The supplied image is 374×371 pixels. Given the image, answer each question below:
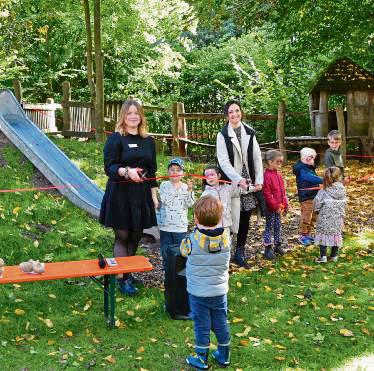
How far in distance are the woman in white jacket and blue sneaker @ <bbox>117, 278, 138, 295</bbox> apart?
4.65 feet

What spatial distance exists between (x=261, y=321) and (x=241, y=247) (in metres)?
1.71

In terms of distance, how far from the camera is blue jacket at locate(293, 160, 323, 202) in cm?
796

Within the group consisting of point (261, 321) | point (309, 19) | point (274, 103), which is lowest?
point (261, 321)

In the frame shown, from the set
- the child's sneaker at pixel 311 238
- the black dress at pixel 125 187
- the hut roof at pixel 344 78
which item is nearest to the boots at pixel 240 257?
the child's sneaker at pixel 311 238

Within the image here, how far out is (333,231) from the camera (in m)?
7.30

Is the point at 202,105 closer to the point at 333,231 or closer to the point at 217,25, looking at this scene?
the point at 217,25

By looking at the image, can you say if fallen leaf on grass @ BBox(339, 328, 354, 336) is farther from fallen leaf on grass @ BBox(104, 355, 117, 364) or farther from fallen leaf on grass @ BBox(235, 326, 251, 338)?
fallen leaf on grass @ BBox(104, 355, 117, 364)

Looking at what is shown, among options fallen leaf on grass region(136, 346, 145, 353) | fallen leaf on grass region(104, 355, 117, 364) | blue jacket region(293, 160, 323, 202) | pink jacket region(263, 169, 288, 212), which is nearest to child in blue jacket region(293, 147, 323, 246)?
blue jacket region(293, 160, 323, 202)

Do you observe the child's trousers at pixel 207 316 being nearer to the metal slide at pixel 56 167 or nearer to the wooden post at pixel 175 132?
the metal slide at pixel 56 167

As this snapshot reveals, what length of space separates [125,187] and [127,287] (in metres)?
1.12

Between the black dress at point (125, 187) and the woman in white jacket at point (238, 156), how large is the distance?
3.87 ft

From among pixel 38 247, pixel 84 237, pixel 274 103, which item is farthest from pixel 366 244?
pixel 274 103

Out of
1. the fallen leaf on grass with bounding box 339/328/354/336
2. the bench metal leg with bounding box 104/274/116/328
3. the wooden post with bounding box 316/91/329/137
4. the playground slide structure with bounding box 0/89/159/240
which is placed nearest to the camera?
the bench metal leg with bounding box 104/274/116/328

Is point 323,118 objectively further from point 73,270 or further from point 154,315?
point 73,270
